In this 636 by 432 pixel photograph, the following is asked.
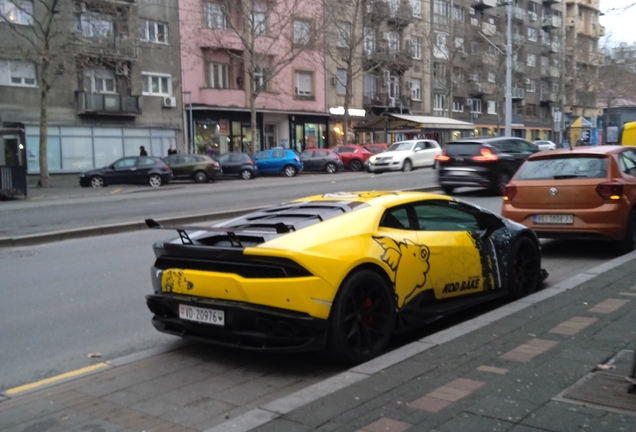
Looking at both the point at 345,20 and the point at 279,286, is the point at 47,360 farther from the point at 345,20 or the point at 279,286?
the point at 345,20

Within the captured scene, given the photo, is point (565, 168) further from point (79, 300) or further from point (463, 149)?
point (463, 149)

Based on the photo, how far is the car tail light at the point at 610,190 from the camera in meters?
9.53

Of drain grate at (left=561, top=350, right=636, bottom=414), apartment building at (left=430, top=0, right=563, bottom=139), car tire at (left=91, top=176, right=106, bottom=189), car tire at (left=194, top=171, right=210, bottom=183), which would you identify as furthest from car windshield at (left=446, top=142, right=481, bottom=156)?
apartment building at (left=430, top=0, right=563, bottom=139)

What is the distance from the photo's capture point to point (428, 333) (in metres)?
6.62

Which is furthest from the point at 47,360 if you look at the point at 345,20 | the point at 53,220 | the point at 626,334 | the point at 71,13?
the point at 345,20

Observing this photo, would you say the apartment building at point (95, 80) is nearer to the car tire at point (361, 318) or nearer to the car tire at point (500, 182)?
the car tire at point (500, 182)

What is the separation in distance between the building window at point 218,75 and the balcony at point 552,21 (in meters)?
38.1

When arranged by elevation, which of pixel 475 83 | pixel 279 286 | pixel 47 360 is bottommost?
pixel 47 360

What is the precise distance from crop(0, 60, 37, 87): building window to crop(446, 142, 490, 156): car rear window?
2299 centimetres

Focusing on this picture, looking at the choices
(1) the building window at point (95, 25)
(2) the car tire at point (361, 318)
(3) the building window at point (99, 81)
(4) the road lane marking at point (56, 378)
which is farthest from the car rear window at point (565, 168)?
(3) the building window at point (99, 81)

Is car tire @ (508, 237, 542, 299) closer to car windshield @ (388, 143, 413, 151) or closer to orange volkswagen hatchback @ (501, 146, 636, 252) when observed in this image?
orange volkswagen hatchback @ (501, 146, 636, 252)

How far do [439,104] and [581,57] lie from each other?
45.6 feet

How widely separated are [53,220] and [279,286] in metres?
12.5

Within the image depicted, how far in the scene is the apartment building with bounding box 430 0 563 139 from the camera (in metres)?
58.1
